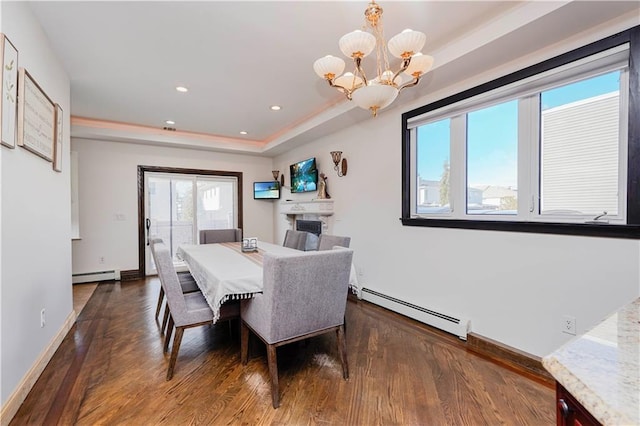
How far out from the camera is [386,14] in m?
2.02

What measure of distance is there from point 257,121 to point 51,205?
9.03 ft

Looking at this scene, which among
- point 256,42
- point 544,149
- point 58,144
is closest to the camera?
point 544,149

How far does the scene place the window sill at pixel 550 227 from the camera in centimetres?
170

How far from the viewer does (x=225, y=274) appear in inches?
78.1

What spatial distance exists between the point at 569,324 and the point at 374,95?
1953 mm

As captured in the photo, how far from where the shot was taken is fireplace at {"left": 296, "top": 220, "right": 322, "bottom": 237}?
15.3 feet

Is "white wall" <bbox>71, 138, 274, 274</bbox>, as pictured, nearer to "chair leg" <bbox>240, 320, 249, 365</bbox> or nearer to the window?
"chair leg" <bbox>240, 320, 249, 365</bbox>

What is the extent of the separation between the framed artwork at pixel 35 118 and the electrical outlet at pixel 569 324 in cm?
359

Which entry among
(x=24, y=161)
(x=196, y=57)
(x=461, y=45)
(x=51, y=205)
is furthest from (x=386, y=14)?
(x=51, y=205)

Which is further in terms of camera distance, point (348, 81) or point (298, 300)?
point (348, 81)

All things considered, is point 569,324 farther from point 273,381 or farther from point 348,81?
point 348,81

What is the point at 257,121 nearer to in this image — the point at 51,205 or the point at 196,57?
the point at 196,57

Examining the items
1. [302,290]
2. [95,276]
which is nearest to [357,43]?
[302,290]

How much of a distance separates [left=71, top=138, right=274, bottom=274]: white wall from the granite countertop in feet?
18.4
